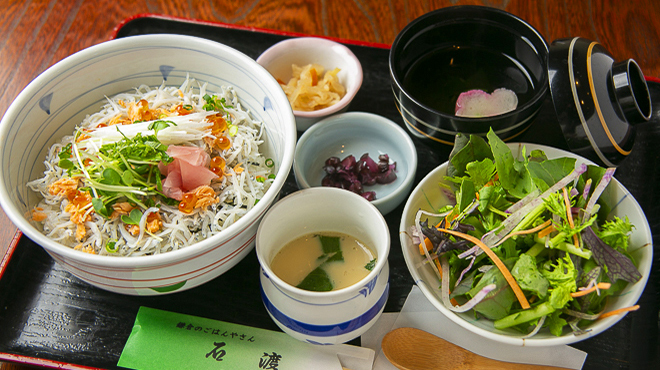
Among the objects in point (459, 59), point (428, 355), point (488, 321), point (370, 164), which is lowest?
point (428, 355)

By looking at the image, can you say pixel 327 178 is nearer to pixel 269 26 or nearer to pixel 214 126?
pixel 214 126

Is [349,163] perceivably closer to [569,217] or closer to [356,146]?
[356,146]

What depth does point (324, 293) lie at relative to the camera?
1.24 metres

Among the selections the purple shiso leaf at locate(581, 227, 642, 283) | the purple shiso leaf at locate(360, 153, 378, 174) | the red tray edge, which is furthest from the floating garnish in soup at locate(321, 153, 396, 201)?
the purple shiso leaf at locate(581, 227, 642, 283)

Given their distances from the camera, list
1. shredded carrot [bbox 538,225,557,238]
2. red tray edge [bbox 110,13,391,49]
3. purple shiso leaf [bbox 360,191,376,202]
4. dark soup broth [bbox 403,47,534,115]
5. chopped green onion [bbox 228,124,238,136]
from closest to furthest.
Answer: shredded carrot [bbox 538,225,557,238]
chopped green onion [bbox 228,124,238,136]
purple shiso leaf [bbox 360,191,376,202]
dark soup broth [bbox 403,47,534,115]
red tray edge [bbox 110,13,391,49]

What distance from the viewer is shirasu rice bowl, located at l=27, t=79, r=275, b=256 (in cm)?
139

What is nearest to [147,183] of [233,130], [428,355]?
[233,130]

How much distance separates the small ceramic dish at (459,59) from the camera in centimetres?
174

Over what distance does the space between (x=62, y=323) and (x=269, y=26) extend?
152 centimetres

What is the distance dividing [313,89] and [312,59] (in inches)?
7.9

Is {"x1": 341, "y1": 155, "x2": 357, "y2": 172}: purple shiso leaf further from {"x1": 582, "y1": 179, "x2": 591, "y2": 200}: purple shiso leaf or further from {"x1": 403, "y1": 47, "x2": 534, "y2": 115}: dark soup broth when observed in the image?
{"x1": 582, "y1": 179, "x2": 591, "y2": 200}: purple shiso leaf

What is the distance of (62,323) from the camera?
149 centimetres

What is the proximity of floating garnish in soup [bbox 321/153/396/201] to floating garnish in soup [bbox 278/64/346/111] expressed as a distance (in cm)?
24

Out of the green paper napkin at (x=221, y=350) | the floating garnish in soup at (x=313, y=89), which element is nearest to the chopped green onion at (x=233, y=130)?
the floating garnish in soup at (x=313, y=89)
